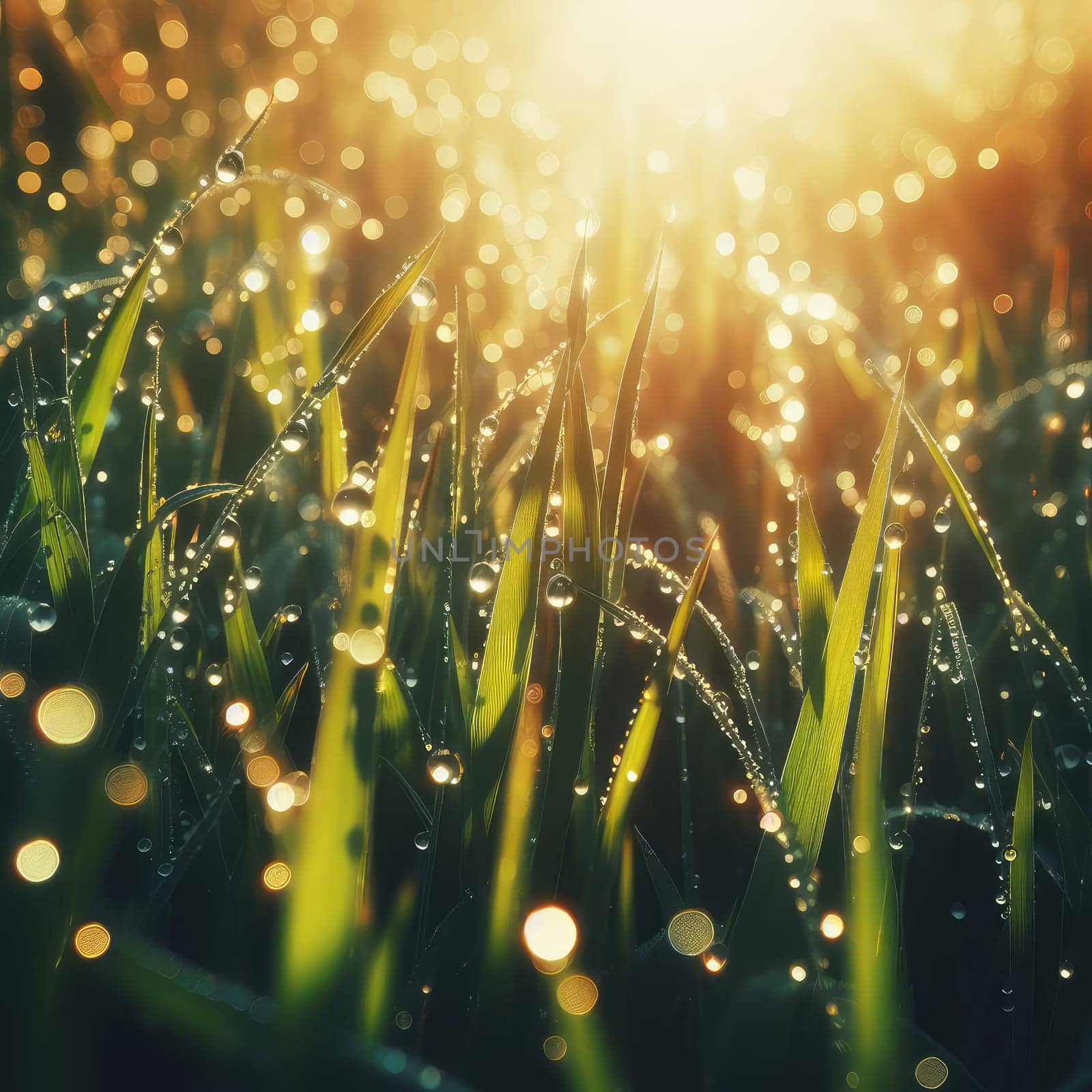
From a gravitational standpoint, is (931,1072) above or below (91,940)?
above

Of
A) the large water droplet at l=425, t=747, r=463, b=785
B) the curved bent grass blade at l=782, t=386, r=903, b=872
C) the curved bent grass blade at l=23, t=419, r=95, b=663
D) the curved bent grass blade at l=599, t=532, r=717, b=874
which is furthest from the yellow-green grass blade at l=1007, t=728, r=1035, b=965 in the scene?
the curved bent grass blade at l=23, t=419, r=95, b=663

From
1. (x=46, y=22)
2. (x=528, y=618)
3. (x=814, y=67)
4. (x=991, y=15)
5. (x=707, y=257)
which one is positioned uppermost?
(x=991, y=15)

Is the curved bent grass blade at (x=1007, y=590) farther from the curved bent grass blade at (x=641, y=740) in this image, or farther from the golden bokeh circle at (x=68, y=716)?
the golden bokeh circle at (x=68, y=716)

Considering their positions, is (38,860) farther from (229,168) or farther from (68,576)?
(229,168)

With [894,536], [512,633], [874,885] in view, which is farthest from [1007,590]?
[512,633]

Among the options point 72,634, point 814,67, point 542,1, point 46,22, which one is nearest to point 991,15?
point 814,67

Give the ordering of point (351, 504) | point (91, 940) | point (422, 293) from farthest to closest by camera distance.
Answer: point (422, 293), point (351, 504), point (91, 940)

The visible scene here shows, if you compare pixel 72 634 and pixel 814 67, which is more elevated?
pixel 814 67

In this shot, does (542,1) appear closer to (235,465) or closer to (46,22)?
(46,22)

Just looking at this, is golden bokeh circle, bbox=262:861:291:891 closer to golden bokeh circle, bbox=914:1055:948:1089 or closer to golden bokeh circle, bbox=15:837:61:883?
golden bokeh circle, bbox=15:837:61:883
